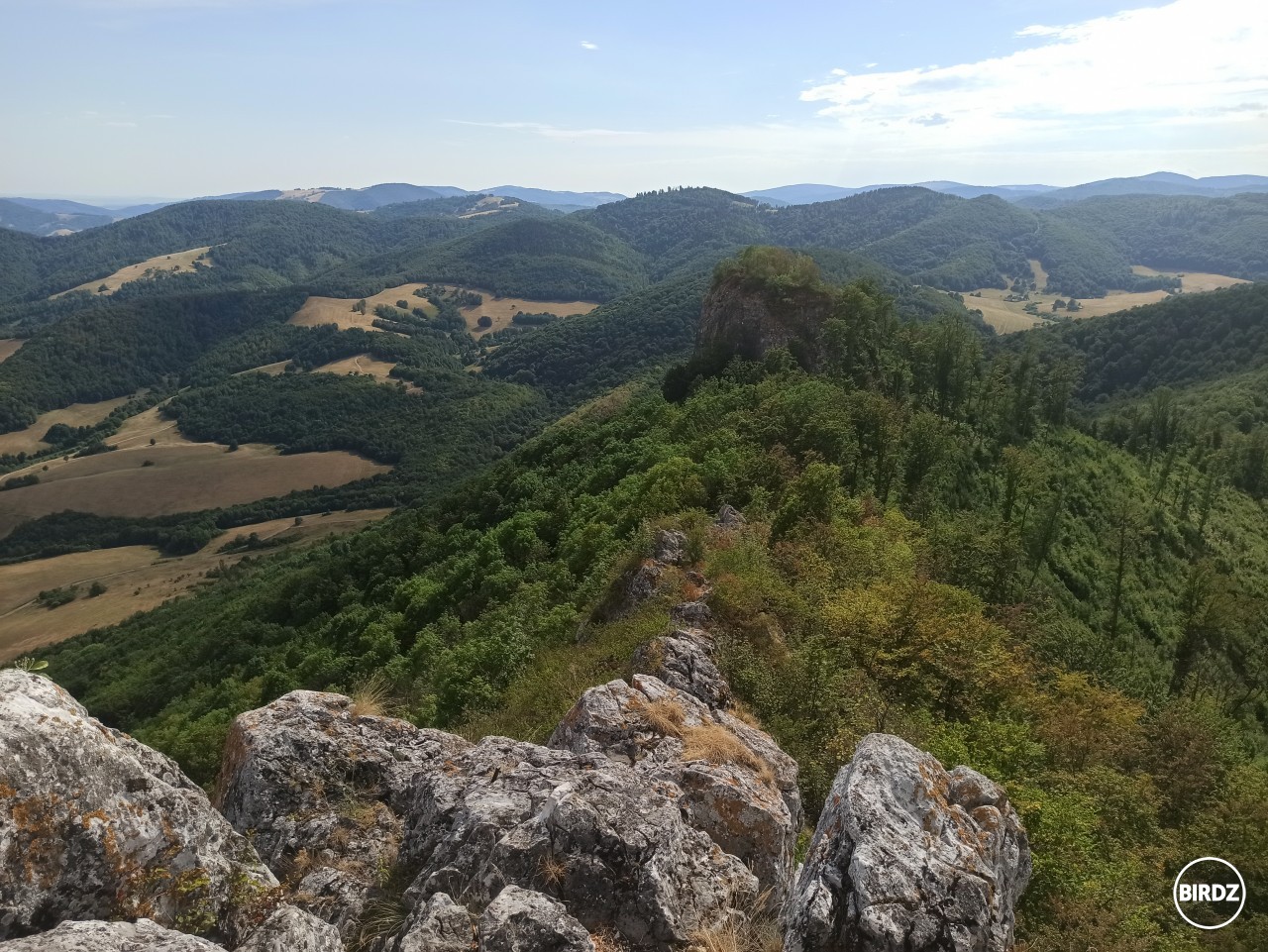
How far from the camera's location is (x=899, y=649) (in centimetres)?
2136

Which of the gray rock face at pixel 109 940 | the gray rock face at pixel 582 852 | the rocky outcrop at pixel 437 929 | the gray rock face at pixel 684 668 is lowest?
the gray rock face at pixel 684 668

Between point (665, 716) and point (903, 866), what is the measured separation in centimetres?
694

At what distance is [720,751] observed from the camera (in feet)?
49.3

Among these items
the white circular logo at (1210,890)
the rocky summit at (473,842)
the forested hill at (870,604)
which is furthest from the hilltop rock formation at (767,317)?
the rocky summit at (473,842)

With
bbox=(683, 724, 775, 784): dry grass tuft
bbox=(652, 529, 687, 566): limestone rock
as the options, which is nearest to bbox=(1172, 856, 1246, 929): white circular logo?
bbox=(683, 724, 775, 784): dry grass tuft

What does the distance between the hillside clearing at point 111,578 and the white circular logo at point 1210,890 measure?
159110 millimetres

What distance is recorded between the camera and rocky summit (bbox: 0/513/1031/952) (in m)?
8.61

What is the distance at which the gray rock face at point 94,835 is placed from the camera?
811 centimetres

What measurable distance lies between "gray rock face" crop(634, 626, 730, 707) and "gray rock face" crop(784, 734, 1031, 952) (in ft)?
25.4

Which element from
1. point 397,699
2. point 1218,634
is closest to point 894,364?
point 1218,634

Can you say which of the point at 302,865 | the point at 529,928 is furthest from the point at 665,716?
the point at 302,865

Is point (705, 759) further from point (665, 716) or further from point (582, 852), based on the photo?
point (582, 852)

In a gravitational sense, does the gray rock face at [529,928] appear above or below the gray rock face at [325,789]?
above

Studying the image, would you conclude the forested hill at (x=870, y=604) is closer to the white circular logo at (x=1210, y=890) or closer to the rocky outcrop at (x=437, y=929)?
the white circular logo at (x=1210, y=890)
